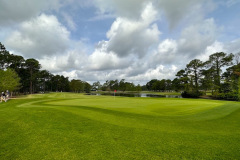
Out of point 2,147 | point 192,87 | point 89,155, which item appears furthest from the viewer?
point 192,87

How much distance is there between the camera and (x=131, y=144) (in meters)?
4.56

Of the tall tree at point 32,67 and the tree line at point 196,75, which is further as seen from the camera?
→ the tall tree at point 32,67

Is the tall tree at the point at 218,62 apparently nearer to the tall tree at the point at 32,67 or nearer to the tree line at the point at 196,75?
the tree line at the point at 196,75

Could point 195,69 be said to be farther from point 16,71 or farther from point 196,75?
point 16,71

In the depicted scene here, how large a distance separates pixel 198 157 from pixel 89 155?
3603 mm

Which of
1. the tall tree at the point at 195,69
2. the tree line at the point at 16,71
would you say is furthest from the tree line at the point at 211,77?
the tree line at the point at 16,71

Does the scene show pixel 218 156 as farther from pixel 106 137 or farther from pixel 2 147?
pixel 2 147

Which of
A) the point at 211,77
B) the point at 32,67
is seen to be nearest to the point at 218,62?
the point at 211,77

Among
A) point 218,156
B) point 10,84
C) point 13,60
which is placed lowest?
point 218,156

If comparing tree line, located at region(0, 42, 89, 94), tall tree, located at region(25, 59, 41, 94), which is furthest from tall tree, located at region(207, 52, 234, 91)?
tall tree, located at region(25, 59, 41, 94)

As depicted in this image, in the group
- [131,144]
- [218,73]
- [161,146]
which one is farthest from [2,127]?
[218,73]

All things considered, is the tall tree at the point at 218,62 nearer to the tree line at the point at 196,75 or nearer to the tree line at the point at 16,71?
the tree line at the point at 196,75

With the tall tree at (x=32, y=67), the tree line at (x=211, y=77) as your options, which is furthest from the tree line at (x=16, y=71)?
the tree line at (x=211, y=77)

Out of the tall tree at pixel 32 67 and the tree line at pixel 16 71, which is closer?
the tree line at pixel 16 71
